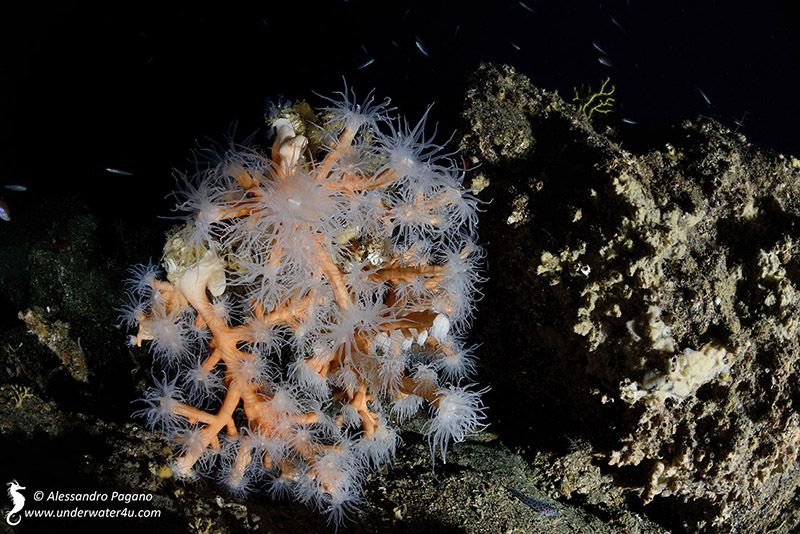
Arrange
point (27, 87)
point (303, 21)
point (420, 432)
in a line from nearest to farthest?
1. point (420, 432)
2. point (27, 87)
3. point (303, 21)

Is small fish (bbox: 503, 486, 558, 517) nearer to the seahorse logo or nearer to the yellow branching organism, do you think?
the seahorse logo

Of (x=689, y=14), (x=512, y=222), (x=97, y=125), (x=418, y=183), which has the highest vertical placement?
(x=689, y=14)

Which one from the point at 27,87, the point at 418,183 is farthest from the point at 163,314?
the point at 27,87

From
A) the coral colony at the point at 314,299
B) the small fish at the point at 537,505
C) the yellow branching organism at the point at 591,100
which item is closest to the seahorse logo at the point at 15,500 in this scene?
the coral colony at the point at 314,299

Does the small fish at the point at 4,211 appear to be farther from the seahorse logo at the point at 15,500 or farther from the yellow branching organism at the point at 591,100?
the yellow branching organism at the point at 591,100

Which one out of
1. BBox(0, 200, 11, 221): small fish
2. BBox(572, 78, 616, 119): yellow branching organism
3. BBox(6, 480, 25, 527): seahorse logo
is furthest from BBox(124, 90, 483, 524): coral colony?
BBox(572, 78, 616, 119): yellow branching organism

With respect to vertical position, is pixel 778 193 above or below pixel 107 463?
above

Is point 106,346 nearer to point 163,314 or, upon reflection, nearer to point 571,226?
point 163,314
